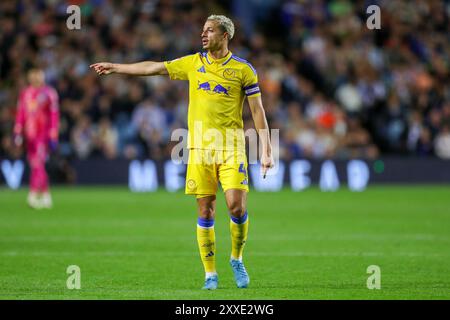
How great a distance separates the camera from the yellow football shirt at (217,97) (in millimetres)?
8742

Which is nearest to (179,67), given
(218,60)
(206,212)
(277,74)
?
(218,60)

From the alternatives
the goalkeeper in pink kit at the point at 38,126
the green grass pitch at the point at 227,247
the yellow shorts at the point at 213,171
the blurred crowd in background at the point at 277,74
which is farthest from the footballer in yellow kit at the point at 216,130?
the blurred crowd in background at the point at 277,74

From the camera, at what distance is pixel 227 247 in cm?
1245

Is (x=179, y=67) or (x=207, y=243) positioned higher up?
(x=179, y=67)

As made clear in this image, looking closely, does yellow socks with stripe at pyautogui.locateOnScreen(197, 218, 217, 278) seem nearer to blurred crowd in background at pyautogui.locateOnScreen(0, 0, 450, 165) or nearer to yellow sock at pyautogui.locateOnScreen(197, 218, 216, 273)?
yellow sock at pyautogui.locateOnScreen(197, 218, 216, 273)

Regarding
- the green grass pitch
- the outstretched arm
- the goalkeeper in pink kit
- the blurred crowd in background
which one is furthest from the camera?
the blurred crowd in background

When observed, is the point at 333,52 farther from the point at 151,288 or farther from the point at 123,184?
the point at 151,288

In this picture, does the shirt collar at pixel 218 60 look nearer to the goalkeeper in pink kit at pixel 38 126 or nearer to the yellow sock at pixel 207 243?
the yellow sock at pixel 207 243

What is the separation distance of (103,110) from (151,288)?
15.8 meters

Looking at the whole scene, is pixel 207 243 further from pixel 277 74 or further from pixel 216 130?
pixel 277 74

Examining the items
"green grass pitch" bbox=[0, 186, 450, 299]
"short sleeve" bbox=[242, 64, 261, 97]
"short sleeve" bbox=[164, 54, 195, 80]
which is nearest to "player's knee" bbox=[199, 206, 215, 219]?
"green grass pitch" bbox=[0, 186, 450, 299]

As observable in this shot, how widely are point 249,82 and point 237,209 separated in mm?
1144

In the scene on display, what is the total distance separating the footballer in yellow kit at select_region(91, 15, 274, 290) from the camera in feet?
28.6
